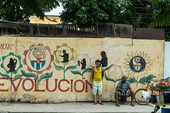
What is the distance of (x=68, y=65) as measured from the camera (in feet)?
27.5

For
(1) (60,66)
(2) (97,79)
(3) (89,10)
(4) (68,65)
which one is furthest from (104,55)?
(3) (89,10)

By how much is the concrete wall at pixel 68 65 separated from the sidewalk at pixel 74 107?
1.13 feet

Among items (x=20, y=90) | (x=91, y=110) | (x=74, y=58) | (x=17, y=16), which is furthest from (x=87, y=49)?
(x=17, y=16)

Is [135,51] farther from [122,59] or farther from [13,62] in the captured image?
[13,62]

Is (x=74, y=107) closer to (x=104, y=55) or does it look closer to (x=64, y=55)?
(x=64, y=55)

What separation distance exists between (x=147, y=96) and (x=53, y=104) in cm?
367

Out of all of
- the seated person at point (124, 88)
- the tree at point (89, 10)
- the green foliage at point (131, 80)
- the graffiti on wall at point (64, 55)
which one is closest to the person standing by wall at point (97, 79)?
the seated person at point (124, 88)

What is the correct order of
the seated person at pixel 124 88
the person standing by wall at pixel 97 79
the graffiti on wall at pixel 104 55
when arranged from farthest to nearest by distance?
the graffiti on wall at pixel 104 55
the person standing by wall at pixel 97 79
the seated person at pixel 124 88

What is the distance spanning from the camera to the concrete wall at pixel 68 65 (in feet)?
27.1

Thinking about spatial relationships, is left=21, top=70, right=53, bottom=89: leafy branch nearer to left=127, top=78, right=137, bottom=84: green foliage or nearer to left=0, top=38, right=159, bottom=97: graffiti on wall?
left=0, top=38, right=159, bottom=97: graffiti on wall

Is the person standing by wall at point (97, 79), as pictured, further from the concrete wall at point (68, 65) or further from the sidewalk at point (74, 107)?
the sidewalk at point (74, 107)

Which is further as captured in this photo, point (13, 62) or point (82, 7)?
point (82, 7)

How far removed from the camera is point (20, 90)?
8266 millimetres

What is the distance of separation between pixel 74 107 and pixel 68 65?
5.36 feet
